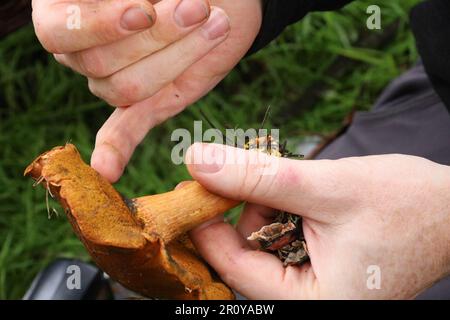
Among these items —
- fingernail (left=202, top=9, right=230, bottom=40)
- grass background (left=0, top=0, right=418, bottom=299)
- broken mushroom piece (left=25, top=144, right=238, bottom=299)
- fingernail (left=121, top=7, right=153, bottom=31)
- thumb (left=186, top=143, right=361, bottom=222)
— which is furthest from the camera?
grass background (left=0, top=0, right=418, bottom=299)

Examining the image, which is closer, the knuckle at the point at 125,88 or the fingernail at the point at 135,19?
the fingernail at the point at 135,19

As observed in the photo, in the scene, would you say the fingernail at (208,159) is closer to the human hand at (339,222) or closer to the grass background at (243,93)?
the human hand at (339,222)

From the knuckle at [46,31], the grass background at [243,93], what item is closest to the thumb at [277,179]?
the knuckle at [46,31]

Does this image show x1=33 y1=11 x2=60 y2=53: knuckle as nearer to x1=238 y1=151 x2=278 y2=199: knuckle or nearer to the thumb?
the thumb

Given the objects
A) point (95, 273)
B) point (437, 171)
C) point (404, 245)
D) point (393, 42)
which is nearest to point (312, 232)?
point (404, 245)

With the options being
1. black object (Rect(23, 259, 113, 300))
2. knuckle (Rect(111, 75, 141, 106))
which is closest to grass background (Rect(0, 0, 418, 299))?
black object (Rect(23, 259, 113, 300))

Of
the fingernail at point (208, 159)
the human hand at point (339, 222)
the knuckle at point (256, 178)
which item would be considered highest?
the fingernail at point (208, 159)

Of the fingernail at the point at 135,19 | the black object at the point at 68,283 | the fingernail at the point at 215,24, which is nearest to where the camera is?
the fingernail at the point at 135,19
